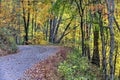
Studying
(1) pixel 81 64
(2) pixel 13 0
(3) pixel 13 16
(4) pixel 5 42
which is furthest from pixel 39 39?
(1) pixel 81 64

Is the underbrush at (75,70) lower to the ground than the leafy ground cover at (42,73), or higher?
lower

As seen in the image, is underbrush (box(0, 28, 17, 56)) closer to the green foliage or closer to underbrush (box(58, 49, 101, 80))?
the green foliage

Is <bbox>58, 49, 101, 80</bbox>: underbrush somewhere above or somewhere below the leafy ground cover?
below

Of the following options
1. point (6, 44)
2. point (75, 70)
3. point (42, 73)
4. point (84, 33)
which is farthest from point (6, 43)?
point (42, 73)

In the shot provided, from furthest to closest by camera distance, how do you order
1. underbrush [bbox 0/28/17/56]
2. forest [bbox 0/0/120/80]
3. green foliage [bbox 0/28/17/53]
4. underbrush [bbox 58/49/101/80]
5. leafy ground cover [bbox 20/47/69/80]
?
1. green foliage [bbox 0/28/17/53]
2. underbrush [bbox 0/28/17/56]
3. forest [bbox 0/0/120/80]
4. underbrush [bbox 58/49/101/80]
5. leafy ground cover [bbox 20/47/69/80]

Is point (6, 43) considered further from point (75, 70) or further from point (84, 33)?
point (75, 70)

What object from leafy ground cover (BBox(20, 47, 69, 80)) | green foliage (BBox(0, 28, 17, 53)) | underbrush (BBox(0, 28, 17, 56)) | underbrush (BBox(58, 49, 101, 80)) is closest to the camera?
leafy ground cover (BBox(20, 47, 69, 80))

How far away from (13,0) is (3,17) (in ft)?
35.1

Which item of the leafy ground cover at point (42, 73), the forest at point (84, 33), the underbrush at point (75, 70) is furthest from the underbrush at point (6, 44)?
the leafy ground cover at point (42, 73)

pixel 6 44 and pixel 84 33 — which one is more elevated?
pixel 84 33

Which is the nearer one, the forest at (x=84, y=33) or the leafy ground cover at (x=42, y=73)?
the leafy ground cover at (x=42, y=73)

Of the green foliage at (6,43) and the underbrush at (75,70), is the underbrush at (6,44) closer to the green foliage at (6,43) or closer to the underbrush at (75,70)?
the green foliage at (6,43)

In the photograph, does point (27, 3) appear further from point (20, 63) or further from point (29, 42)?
point (20, 63)

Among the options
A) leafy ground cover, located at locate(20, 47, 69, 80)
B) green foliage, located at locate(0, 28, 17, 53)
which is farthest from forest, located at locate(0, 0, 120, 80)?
leafy ground cover, located at locate(20, 47, 69, 80)
